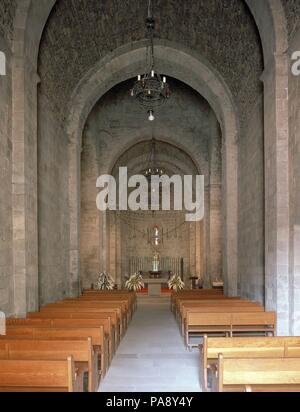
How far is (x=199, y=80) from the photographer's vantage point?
13.0 metres

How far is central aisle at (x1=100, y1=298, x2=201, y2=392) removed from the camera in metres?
5.41

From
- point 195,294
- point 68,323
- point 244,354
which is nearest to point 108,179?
point 195,294

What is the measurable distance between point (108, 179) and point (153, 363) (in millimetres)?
12798

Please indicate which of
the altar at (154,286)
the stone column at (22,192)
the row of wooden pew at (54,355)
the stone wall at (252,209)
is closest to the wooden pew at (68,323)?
the row of wooden pew at (54,355)

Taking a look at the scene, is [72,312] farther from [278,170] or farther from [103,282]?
[103,282]

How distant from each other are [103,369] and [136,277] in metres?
13.0

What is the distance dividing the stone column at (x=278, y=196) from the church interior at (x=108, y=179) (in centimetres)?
3

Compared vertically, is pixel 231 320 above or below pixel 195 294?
above

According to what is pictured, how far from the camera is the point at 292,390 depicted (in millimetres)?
4043

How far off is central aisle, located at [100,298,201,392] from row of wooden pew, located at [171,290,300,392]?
37 centimetres

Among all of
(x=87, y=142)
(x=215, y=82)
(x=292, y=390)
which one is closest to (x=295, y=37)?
(x=215, y=82)

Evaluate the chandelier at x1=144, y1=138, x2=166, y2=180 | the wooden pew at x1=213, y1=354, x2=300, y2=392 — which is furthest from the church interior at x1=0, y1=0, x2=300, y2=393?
the chandelier at x1=144, y1=138, x2=166, y2=180

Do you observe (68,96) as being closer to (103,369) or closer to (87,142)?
(87,142)

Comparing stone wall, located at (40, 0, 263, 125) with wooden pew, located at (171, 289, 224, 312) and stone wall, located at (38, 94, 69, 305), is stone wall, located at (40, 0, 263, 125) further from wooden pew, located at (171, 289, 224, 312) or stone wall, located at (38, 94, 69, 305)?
wooden pew, located at (171, 289, 224, 312)
